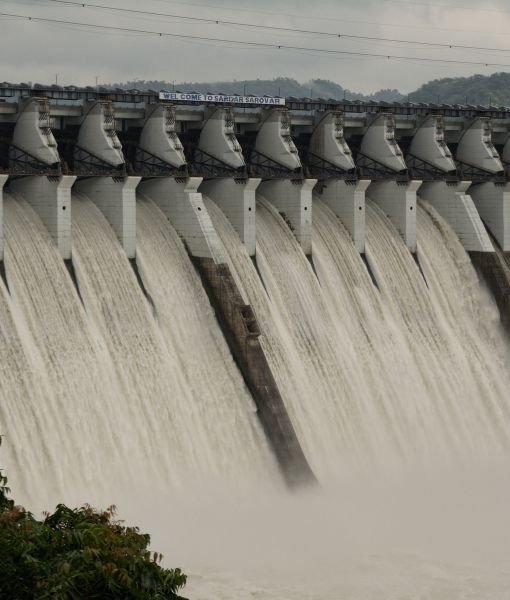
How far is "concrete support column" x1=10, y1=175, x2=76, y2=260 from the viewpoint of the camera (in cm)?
4925

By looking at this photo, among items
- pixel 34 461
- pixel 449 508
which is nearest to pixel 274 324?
pixel 449 508

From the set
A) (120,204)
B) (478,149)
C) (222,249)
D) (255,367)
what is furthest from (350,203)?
(255,367)

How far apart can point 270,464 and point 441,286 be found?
17.0m

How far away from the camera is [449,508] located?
5159 centimetres

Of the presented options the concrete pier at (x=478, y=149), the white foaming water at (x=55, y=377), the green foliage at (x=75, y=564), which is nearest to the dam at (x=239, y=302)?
the white foaming water at (x=55, y=377)

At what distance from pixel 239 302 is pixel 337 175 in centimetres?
1241

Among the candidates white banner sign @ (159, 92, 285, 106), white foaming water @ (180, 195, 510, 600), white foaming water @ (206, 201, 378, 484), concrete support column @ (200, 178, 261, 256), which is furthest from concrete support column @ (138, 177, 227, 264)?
white banner sign @ (159, 92, 285, 106)

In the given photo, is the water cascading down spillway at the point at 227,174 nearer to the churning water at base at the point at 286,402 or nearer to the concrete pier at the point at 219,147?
the concrete pier at the point at 219,147

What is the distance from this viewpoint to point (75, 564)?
925 inches

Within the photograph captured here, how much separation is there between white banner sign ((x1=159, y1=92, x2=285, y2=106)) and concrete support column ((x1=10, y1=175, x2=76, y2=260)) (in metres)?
7.64

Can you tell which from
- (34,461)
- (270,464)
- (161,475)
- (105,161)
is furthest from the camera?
(105,161)

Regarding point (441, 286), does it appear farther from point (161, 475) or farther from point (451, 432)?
point (161, 475)

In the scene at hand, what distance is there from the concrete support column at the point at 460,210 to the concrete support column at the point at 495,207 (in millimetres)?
1826

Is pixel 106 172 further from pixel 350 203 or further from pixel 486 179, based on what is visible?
pixel 486 179
